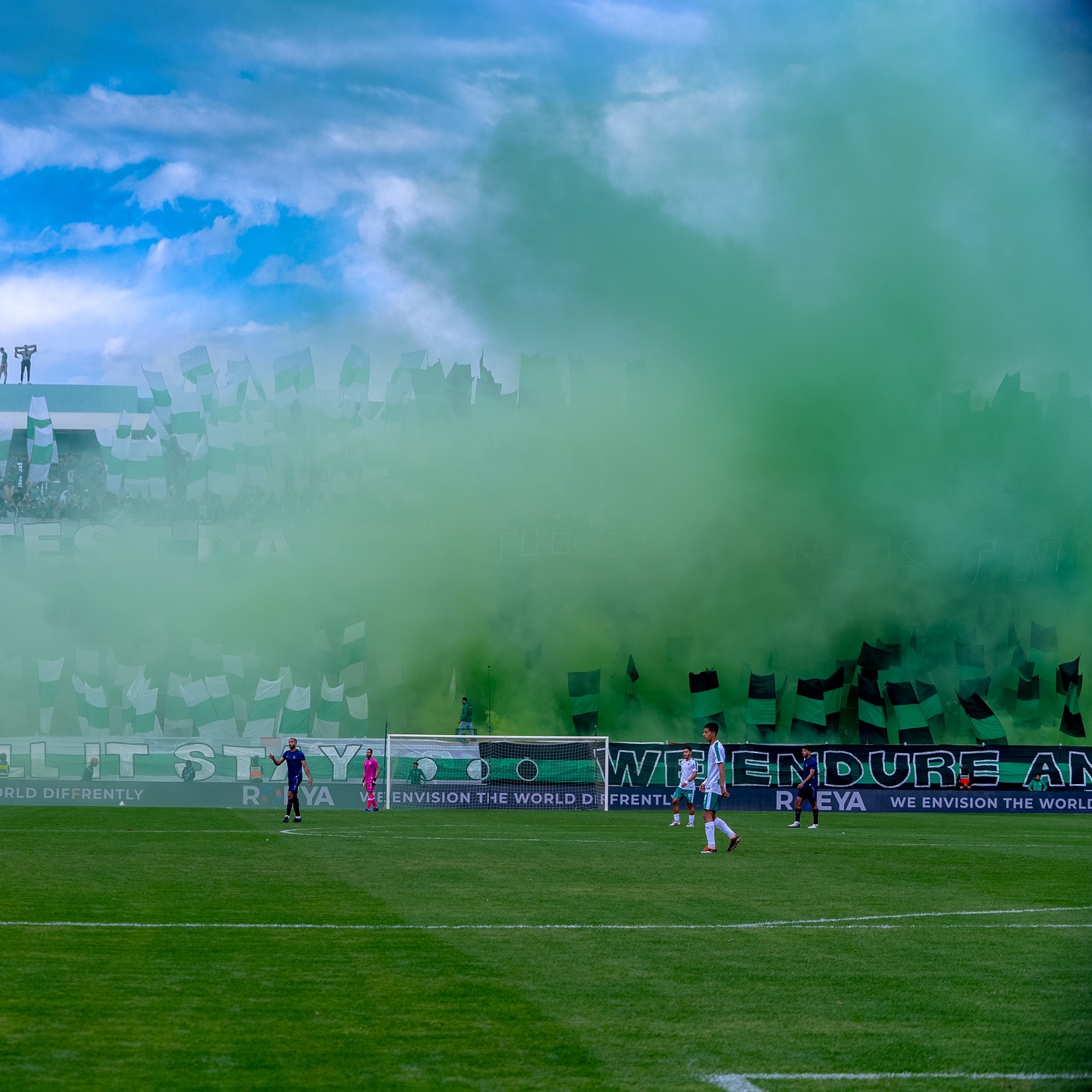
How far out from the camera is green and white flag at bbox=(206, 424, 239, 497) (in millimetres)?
60719

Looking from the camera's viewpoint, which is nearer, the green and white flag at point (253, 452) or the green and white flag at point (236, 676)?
the green and white flag at point (236, 676)

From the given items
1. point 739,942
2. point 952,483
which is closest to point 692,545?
point 952,483

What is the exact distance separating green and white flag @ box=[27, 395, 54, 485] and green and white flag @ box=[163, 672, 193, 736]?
12570 mm

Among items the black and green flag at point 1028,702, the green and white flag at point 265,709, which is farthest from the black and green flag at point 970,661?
the green and white flag at point 265,709

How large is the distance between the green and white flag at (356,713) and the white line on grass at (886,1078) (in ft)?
165

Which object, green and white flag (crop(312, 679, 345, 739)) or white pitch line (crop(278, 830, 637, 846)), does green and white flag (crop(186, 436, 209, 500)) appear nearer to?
green and white flag (crop(312, 679, 345, 739))

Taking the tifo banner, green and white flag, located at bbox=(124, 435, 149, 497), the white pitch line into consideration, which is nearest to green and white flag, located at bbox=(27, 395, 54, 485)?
green and white flag, located at bbox=(124, 435, 149, 497)

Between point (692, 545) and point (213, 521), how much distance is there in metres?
22.5

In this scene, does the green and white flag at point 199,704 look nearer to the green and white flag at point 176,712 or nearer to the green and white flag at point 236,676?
the green and white flag at point 176,712

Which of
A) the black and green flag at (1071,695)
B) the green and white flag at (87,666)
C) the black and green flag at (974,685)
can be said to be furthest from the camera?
the black and green flag at (974,685)

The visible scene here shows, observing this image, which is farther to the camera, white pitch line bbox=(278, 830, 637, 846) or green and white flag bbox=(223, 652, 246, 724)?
green and white flag bbox=(223, 652, 246, 724)

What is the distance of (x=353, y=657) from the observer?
188 ft

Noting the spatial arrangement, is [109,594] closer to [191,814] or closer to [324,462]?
[324,462]

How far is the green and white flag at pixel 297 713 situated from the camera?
180 feet
